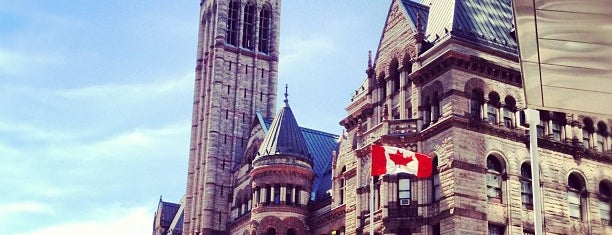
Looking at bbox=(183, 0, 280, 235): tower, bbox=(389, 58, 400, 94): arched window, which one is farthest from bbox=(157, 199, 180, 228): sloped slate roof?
bbox=(389, 58, 400, 94): arched window

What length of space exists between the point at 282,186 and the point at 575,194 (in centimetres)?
2513

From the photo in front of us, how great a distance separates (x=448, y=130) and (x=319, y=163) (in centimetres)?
Answer: 3021

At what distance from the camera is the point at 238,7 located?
85438 millimetres

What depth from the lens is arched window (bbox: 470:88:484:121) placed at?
41.5 metres

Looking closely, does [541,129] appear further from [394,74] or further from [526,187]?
[394,74]

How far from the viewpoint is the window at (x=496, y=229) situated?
40000 millimetres

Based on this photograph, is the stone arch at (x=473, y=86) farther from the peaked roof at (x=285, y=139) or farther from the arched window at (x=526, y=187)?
the peaked roof at (x=285, y=139)

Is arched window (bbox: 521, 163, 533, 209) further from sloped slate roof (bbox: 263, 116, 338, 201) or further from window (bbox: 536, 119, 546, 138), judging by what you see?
sloped slate roof (bbox: 263, 116, 338, 201)

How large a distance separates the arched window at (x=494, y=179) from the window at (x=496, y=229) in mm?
1264

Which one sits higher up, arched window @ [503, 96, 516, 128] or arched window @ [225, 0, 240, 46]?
arched window @ [225, 0, 240, 46]

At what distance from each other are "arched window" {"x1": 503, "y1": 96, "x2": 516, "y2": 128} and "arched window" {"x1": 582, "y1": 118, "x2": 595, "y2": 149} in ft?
16.0

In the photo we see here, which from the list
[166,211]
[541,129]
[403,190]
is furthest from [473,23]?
[166,211]

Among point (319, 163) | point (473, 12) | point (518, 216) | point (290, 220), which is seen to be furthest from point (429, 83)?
point (319, 163)

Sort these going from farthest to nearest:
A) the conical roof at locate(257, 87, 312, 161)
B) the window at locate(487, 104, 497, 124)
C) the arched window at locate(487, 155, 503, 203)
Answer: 1. the conical roof at locate(257, 87, 312, 161)
2. the window at locate(487, 104, 497, 124)
3. the arched window at locate(487, 155, 503, 203)
